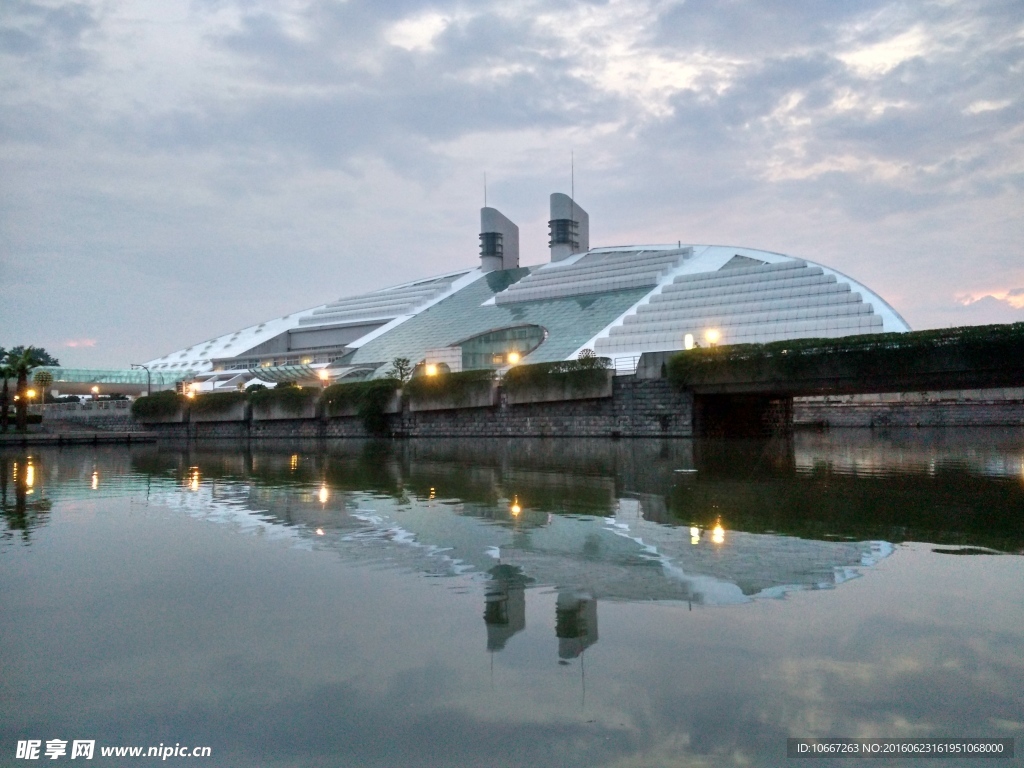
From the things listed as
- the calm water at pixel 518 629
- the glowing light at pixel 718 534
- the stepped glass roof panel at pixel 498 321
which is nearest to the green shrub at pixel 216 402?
the stepped glass roof panel at pixel 498 321

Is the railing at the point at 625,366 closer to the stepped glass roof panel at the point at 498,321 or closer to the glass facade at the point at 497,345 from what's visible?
the stepped glass roof panel at the point at 498,321

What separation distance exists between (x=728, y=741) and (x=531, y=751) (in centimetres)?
97

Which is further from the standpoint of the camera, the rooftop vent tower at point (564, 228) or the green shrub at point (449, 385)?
the rooftop vent tower at point (564, 228)

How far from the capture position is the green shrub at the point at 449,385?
41562 mm

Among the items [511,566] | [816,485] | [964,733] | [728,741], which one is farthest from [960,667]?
[816,485]

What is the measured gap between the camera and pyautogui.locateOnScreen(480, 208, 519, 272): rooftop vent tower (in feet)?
286

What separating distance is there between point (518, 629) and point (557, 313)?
5475 centimetres

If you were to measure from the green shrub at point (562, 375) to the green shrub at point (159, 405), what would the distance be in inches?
1060

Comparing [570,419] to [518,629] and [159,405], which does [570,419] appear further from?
[518,629]

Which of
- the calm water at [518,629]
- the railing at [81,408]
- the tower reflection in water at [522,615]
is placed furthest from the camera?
the railing at [81,408]

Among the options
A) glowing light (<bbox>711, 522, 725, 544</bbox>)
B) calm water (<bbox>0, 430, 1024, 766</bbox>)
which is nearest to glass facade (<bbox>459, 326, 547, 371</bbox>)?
calm water (<bbox>0, 430, 1024, 766</bbox>)

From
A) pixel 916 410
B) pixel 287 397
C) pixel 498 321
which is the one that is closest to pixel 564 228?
pixel 498 321

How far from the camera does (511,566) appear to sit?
862 cm

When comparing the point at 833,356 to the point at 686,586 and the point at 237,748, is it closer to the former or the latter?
the point at 686,586
